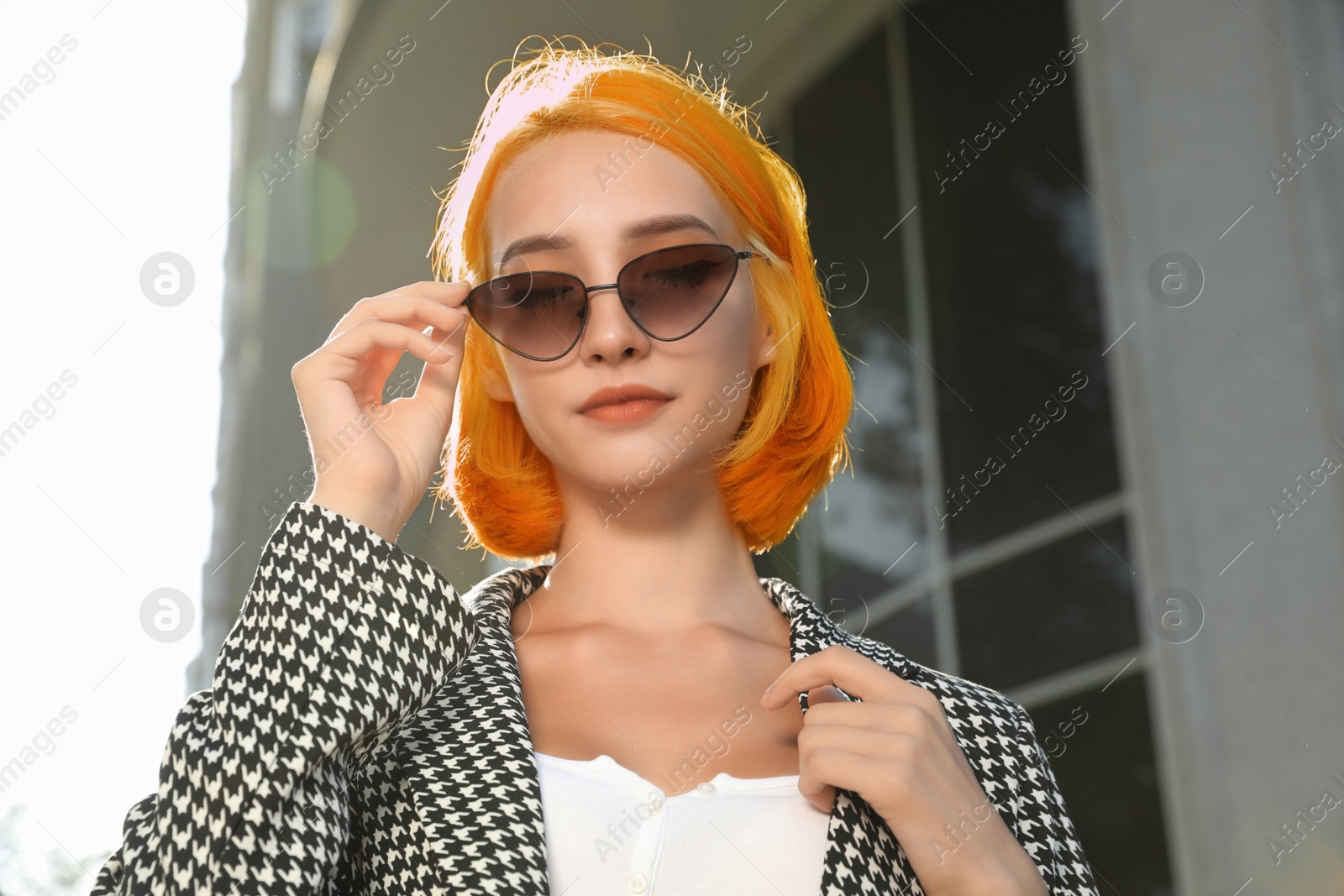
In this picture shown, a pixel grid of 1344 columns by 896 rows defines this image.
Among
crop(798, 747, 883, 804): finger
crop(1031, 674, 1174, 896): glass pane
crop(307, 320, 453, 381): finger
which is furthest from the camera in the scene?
crop(1031, 674, 1174, 896): glass pane

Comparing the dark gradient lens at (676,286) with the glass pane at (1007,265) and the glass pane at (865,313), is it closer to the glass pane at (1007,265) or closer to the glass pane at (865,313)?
the glass pane at (1007,265)

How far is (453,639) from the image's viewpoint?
126cm

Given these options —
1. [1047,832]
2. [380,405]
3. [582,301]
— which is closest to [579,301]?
[582,301]

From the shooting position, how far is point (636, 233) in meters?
1.56

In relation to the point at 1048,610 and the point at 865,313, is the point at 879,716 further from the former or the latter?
the point at 865,313

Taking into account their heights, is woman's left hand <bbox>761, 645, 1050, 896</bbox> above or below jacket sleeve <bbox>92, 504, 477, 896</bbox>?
above

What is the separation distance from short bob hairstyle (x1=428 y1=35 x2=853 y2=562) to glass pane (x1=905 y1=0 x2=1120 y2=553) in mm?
2092

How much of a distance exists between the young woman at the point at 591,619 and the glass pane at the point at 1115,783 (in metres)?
1.98

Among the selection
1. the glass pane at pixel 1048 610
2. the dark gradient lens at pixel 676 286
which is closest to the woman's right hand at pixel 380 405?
the dark gradient lens at pixel 676 286

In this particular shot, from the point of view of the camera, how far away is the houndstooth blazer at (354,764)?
1.11m

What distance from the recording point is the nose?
1.51 metres

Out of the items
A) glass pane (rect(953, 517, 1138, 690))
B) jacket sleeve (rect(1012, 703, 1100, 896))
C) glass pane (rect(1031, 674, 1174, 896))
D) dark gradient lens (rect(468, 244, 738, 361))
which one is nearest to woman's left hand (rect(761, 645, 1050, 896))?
jacket sleeve (rect(1012, 703, 1100, 896))

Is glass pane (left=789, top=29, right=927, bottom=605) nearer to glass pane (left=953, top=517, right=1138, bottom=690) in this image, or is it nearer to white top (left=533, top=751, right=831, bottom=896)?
glass pane (left=953, top=517, right=1138, bottom=690)

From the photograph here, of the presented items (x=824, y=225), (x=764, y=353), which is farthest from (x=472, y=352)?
(x=824, y=225)
